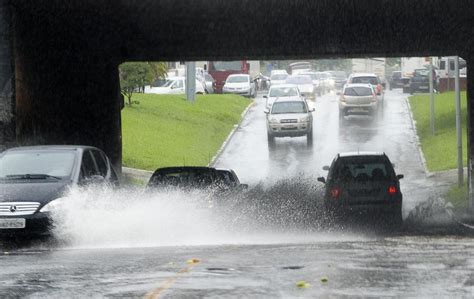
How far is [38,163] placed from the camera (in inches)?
817

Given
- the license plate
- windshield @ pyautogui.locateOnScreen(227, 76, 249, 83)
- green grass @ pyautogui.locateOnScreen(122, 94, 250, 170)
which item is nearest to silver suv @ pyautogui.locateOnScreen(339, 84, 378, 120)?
green grass @ pyautogui.locateOnScreen(122, 94, 250, 170)

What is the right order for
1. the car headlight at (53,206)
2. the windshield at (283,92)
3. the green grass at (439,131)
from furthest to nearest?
the windshield at (283,92) < the green grass at (439,131) < the car headlight at (53,206)

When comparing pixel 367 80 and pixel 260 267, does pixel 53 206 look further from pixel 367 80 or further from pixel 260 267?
pixel 367 80

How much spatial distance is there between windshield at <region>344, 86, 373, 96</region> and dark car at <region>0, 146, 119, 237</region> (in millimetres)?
39985

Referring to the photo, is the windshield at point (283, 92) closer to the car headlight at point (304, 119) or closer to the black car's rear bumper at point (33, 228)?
the car headlight at point (304, 119)

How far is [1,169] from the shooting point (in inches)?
812

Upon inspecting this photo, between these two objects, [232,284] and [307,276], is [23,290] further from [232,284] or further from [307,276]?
[307,276]

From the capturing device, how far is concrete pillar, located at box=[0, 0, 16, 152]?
80.6 ft

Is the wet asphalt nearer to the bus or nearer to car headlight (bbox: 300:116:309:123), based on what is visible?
car headlight (bbox: 300:116:309:123)

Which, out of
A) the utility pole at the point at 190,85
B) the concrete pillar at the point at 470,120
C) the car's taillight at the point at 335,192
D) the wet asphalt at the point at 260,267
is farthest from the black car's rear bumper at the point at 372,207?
the utility pole at the point at 190,85

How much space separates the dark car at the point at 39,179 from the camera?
18750 mm

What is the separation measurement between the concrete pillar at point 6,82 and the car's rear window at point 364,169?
6440 millimetres

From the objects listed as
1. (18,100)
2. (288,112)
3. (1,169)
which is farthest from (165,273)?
(288,112)

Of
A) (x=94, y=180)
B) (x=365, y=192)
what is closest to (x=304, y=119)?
(x=365, y=192)
